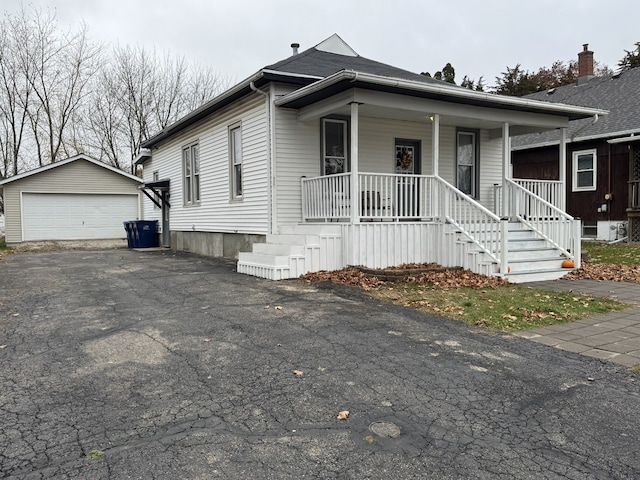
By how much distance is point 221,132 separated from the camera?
1216cm

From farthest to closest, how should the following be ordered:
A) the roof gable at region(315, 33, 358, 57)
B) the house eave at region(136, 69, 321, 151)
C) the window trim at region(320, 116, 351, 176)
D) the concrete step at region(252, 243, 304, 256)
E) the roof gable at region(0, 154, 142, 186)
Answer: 1. the roof gable at region(0, 154, 142, 186)
2. the roof gable at region(315, 33, 358, 57)
3. the window trim at region(320, 116, 351, 176)
4. the house eave at region(136, 69, 321, 151)
5. the concrete step at region(252, 243, 304, 256)

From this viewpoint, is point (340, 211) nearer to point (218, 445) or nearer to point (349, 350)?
point (349, 350)

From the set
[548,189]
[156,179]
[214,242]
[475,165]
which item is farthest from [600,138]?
[156,179]

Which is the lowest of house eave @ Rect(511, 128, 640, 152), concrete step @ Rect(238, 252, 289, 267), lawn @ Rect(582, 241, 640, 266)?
lawn @ Rect(582, 241, 640, 266)

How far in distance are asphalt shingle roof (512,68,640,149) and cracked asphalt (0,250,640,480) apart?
14301mm

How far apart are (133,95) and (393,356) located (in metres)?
31.6

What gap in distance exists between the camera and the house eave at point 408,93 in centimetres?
782

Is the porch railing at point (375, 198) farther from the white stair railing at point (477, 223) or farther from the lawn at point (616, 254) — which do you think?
the lawn at point (616, 254)

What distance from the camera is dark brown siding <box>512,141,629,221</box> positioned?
1627cm

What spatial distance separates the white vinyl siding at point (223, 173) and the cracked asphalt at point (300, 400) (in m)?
5.24

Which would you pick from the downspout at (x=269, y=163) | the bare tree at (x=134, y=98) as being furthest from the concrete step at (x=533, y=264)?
the bare tree at (x=134, y=98)

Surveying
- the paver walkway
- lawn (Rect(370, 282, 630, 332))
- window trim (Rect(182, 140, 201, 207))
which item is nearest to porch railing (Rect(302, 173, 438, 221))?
lawn (Rect(370, 282, 630, 332))

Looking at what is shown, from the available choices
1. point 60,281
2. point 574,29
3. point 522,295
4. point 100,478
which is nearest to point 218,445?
point 100,478

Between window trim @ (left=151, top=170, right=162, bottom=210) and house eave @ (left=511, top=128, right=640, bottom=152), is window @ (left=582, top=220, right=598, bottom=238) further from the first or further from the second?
window trim @ (left=151, top=170, right=162, bottom=210)
